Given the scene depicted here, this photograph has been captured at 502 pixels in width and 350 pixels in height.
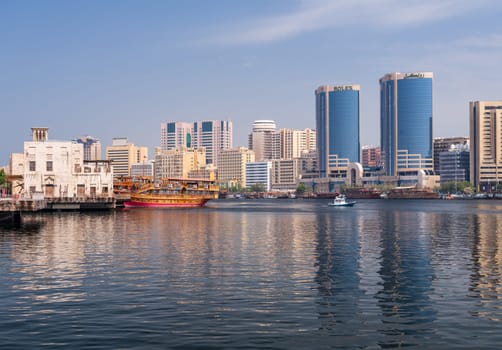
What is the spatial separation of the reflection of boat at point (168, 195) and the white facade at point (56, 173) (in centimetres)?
2228

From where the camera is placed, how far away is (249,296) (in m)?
33.9

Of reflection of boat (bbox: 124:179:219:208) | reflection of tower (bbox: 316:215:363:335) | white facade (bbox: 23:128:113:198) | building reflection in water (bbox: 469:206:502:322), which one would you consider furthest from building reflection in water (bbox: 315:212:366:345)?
reflection of boat (bbox: 124:179:219:208)

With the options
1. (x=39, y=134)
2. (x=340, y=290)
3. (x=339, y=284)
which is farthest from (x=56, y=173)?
(x=340, y=290)

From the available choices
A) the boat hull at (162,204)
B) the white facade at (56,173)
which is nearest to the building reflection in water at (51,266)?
the white facade at (56,173)

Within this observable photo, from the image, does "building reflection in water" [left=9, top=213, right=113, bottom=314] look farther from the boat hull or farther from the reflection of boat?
the boat hull

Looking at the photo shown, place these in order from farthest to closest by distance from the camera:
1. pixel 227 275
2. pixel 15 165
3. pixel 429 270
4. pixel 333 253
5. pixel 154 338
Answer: pixel 15 165
pixel 333 253
pixel 429 270
pixel 227 275
pixel 154 338

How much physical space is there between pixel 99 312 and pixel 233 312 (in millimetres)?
6505

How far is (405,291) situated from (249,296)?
9.22 metres

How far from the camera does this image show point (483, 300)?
32.8m

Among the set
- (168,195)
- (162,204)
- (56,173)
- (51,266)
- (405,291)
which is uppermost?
(56,173)

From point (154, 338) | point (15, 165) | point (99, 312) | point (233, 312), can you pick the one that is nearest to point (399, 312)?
point (233, 312)

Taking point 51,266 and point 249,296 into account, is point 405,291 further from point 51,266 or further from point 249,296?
point 51,266

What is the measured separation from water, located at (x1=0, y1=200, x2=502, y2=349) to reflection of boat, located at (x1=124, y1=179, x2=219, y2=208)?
116m

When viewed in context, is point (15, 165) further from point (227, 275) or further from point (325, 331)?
point (325, 331)
